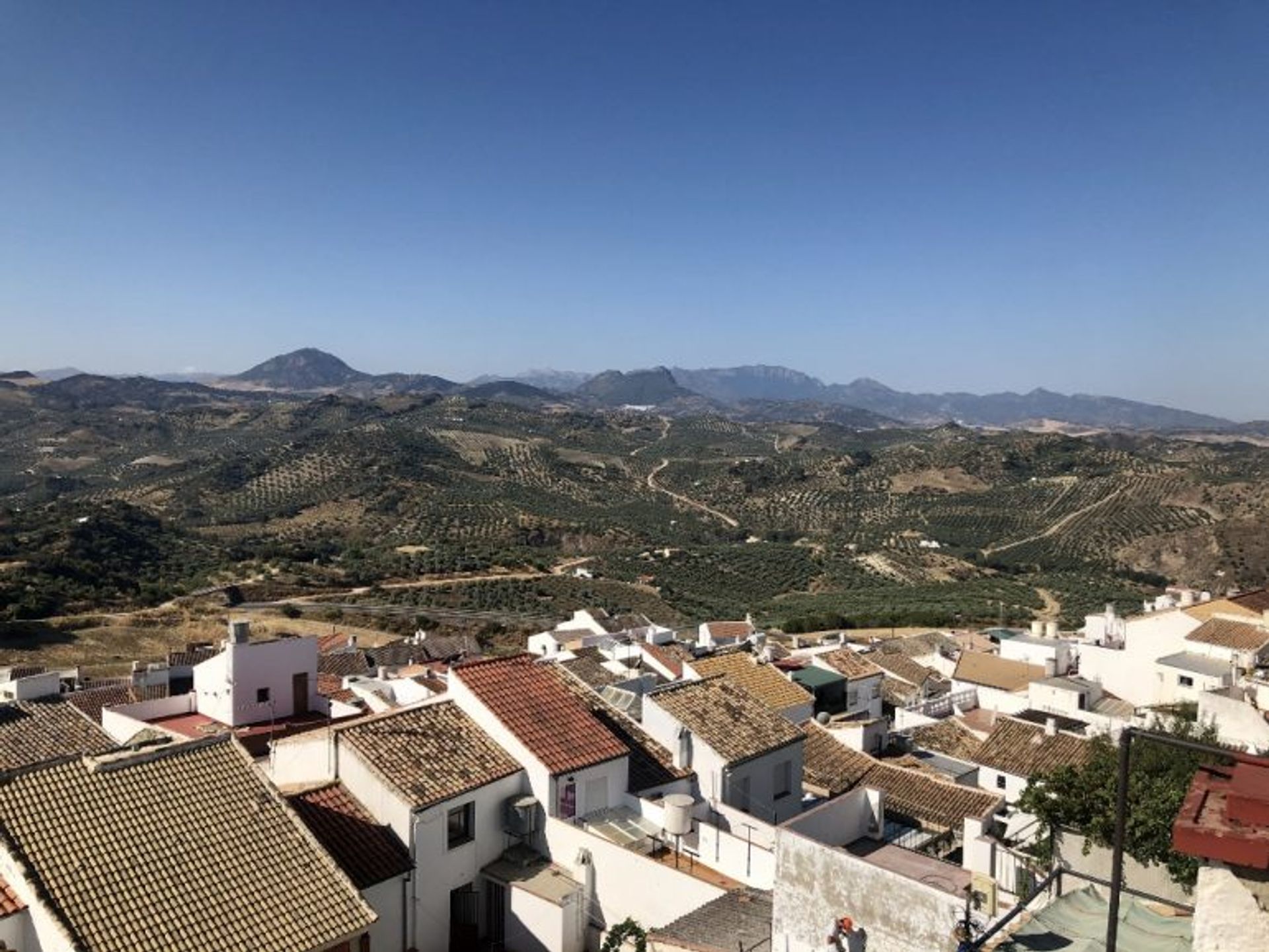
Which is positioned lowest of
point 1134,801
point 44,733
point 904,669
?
point 904,669

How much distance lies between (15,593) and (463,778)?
5963cm

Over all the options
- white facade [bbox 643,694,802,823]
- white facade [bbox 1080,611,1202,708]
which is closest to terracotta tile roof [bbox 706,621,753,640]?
white facade [bbox 1080,611,1202,708]

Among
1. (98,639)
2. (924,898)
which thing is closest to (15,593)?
(98,639)

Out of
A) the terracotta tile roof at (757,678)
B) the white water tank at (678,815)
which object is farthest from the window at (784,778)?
the white water tank at (678,815)

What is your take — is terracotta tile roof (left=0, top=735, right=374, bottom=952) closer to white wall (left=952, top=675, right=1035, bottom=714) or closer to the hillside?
white wall (left=952, top=675, right=1035, bottom=714)

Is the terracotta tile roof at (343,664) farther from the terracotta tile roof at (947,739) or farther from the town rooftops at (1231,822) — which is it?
the town rooftops at (1231,822)

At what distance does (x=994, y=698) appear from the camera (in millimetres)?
34062

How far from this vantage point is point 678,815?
49.3 ft

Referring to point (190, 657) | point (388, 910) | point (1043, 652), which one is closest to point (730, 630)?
point (1043, 652)

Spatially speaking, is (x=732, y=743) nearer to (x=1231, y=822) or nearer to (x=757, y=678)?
(x=757, y=678)

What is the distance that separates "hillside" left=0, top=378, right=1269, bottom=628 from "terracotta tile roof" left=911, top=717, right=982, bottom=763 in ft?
94.7

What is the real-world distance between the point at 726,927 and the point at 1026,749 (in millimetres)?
15877

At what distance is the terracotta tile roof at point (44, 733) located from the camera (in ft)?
65.0

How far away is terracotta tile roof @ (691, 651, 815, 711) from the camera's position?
74.3 ft
